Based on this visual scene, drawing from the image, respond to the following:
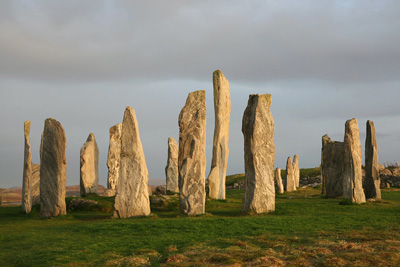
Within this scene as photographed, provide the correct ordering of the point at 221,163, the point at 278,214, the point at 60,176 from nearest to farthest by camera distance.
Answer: the point at 278,214, the point at 60,176, the point at 221,163

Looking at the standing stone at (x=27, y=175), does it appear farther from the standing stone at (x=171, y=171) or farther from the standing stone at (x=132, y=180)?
the standing stone at (x=171, y=171)

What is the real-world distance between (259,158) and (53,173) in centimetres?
866

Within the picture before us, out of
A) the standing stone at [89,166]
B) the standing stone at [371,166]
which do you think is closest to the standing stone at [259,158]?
the standing stone at [371,166]

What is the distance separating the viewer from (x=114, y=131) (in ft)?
95.1

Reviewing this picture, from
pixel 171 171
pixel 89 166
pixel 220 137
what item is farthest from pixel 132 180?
pixel 171 171

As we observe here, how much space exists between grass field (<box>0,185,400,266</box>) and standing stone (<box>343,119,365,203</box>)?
2.83 meters

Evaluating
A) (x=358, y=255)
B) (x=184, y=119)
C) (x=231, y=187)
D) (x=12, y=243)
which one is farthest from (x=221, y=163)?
(x=231, y=187)

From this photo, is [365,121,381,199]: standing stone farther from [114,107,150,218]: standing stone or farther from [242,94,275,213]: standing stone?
[114,107,150,218]: standing stone

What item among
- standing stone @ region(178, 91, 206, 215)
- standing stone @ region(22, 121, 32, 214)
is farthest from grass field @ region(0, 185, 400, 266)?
standing stone @ region(22, 121, 32, 214)

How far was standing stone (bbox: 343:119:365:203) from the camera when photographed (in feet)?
66.6

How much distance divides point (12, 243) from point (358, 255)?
375 inches

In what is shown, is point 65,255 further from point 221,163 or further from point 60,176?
point 221,163

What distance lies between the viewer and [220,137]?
80.4ft

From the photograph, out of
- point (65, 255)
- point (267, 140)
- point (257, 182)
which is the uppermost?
point (267, 140)
